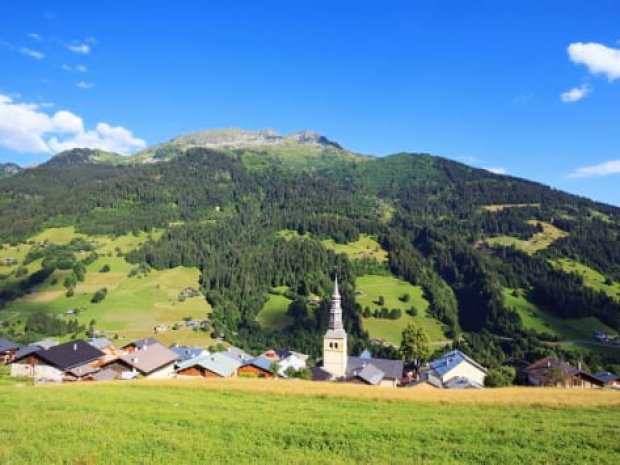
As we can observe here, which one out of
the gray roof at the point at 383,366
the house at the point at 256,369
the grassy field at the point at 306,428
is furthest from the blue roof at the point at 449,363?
the grassy field at the point at 306,428

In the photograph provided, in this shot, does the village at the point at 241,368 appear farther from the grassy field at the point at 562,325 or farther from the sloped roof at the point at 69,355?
the grassy field at the point at 562,325

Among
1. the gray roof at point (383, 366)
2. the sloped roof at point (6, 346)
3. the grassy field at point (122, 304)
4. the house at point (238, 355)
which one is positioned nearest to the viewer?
the house at point (238, 355)

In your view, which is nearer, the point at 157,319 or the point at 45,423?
the point at 45,423

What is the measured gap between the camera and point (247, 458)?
22.0 meters

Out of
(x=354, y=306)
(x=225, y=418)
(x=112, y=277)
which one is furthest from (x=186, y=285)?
(x=225, y=418)

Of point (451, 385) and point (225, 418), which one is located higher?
point (225, 418)

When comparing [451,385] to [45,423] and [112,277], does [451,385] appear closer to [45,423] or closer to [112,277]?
[45,423]

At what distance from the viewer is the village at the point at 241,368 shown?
282 ft

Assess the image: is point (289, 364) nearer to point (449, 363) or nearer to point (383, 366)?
point (383, 366)

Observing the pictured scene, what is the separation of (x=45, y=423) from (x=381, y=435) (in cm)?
1740

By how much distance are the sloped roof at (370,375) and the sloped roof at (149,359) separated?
32913 millimetres

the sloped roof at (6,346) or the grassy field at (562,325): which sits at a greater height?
the grassy field at (562,325)

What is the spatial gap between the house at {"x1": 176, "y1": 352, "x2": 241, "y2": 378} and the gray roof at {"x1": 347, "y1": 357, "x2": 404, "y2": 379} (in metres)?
27.6

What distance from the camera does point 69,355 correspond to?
91688 mm
